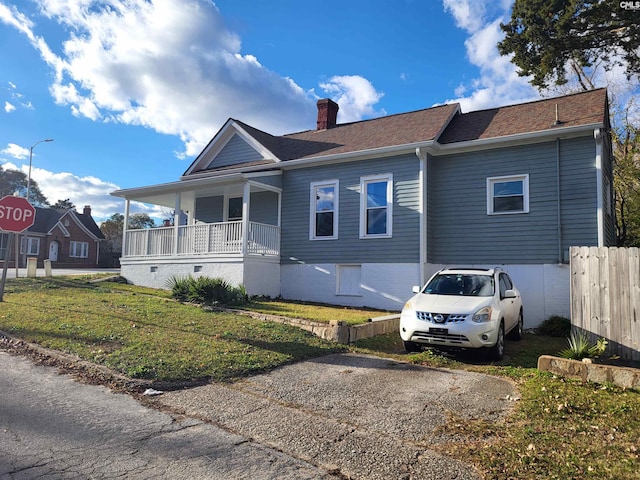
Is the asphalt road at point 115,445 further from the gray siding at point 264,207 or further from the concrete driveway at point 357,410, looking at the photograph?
the gray siding at point 264,207

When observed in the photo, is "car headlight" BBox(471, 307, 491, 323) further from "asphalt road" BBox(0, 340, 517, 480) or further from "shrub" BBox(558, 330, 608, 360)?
"shrub" BBox(558, 330, 608, 360)

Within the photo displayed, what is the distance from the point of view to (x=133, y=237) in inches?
724

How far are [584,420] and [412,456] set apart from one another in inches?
83.2

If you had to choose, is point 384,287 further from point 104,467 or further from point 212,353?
point 104,467

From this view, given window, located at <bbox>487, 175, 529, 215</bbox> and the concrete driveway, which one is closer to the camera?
the concrete driveway

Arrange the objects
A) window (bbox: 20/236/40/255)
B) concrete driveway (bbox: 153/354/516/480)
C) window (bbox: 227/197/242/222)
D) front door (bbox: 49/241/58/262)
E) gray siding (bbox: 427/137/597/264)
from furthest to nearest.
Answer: front door (bbox: 49/241/58/262), window (bbox: 20/236/40/255), window (bbox: 227/197/242/222), gray siding (bbox: 427/137/597/264), concrete driveway (bbox: 153/354/516/480)

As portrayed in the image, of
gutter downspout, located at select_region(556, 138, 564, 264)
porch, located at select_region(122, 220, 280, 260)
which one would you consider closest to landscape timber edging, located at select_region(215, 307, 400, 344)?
gutter downspout, located at select_region(556, 138, 564, 264)

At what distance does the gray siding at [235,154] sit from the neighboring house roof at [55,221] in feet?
102

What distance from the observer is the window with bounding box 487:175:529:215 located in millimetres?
12812

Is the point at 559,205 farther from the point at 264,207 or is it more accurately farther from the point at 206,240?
the point at 206,240

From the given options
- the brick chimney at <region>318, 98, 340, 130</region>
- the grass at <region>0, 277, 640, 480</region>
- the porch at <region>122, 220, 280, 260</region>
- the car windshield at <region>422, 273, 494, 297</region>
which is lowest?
the grass at <region>0, 277, 640, 480</region>

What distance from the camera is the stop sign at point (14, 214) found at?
37.4 ft

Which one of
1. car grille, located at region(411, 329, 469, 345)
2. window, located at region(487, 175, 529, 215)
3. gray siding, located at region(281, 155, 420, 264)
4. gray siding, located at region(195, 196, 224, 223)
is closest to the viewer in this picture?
car grille, located at region(411, 329, 469, 345)

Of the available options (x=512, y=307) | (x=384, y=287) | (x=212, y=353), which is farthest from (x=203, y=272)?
(x=512, y=307)
